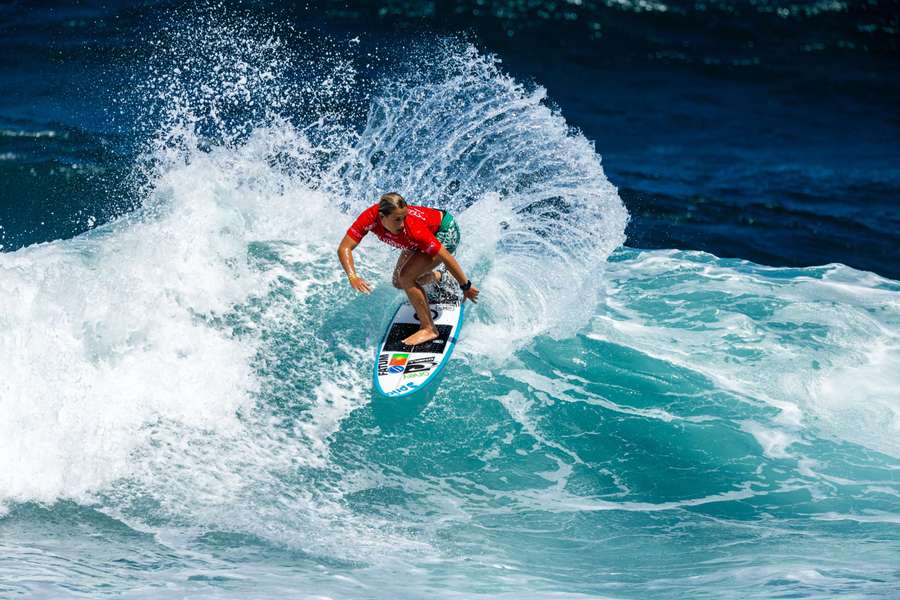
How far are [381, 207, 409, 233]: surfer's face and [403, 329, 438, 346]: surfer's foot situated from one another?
1.52 m

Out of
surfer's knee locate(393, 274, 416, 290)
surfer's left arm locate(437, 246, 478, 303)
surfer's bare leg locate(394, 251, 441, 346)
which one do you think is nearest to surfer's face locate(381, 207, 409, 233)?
surfer's left arm locate(437, 246, 478, 303)

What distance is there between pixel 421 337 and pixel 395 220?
1729 millimetres

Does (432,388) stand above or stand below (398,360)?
below

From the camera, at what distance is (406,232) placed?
28.3ft

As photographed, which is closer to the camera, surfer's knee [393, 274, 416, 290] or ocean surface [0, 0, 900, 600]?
ocean surface [0, 0, 900, 600]

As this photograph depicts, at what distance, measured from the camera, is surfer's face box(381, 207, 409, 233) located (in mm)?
8336

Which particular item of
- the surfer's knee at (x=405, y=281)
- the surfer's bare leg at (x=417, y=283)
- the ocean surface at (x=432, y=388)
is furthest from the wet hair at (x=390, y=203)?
the ocean surface at (x=432, y=388)

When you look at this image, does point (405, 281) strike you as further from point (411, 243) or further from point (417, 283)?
point (411, 243)

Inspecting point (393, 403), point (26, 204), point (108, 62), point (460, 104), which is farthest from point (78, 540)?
point (108, 62)

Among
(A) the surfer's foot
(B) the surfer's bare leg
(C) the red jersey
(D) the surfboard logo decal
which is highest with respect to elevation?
(C) the red jersey

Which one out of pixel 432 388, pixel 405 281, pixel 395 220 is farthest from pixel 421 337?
pixel 395 220

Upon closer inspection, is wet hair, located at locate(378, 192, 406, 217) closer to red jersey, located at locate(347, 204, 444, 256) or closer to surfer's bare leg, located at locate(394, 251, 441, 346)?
red jersey, located at locate(347, 204, 444, 256)

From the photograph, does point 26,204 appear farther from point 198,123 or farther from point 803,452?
point 803,452

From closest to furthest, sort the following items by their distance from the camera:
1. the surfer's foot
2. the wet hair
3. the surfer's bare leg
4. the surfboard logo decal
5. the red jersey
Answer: the wet hair < the red jersey < the surfer's bare leg < the surfboard logo decal < the surfer's foot
